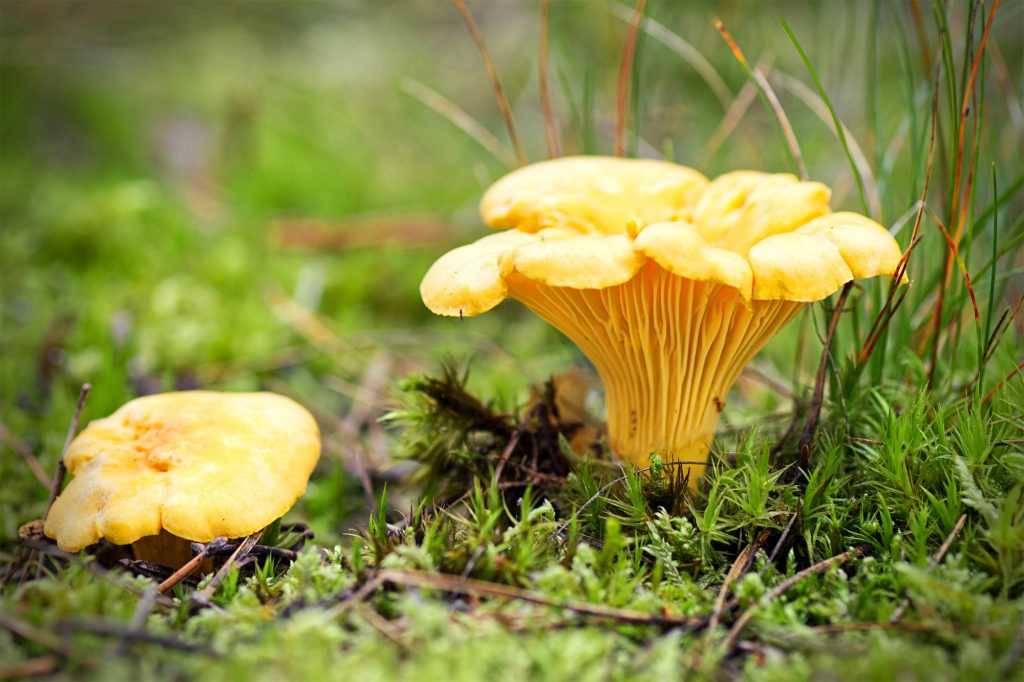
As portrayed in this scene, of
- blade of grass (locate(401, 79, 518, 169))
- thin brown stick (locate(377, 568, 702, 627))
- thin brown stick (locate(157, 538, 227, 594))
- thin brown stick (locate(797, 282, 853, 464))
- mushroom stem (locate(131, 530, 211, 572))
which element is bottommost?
mushroom stem (locate(131, 530, 211, 572))

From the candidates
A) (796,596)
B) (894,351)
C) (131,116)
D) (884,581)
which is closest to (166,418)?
(796,596)

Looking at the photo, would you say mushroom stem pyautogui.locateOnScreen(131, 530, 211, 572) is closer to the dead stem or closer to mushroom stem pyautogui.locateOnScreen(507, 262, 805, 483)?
mushroom stem pyautogui.locateOnScreen(507, 262, 805, 483)

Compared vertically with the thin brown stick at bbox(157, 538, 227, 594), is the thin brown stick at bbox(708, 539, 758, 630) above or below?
above

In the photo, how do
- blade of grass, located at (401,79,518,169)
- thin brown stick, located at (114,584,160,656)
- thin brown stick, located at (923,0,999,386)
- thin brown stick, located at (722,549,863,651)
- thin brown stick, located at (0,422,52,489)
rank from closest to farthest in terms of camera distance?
thin brown stick, located at (114,584,160,656) → thin brown stick, located at (722,549,863,651) → thin brown stick, located at (923,0,999,386) → thin brown stick, located at (0,422,52,489) → blade of grass, located at (401,79,518,169)

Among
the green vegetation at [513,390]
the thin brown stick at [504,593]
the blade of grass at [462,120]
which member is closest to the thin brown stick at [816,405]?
the green vegetation at [513,390]

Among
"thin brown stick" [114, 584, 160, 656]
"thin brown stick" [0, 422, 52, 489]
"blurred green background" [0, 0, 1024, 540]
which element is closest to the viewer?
"thin brown stick" [114, 584, 160, 656]

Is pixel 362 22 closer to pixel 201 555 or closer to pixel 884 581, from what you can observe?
pixel 201 555

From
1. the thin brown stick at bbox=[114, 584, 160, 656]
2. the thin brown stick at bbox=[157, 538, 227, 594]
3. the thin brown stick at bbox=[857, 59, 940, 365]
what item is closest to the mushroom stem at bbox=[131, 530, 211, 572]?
the thin brown stick at bbox=[157, 538, 227, 594]
